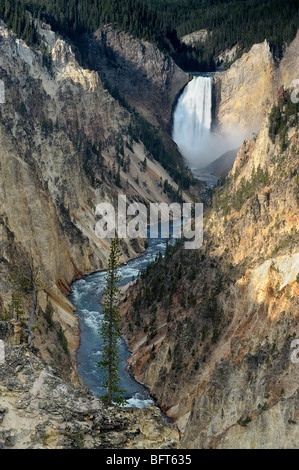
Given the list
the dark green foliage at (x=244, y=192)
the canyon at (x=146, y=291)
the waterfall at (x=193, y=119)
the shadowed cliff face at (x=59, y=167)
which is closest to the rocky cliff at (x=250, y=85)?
the waterfall at (x=193, y=119)

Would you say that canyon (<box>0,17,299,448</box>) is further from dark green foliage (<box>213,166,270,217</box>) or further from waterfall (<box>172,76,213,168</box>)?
waterfall (<box>172,76,213,168</box>)

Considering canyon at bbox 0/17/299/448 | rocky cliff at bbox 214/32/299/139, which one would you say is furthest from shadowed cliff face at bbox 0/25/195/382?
rocky cliff at bbox 214/32/299/139

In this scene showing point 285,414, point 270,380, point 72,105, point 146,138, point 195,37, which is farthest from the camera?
point 195,37

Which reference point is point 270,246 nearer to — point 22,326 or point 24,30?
point 22,326

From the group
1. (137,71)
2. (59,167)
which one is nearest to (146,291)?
(59,167)

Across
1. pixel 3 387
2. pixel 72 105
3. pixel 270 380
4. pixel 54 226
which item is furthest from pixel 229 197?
pixel 72 105

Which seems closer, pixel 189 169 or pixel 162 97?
pixel 189 169
